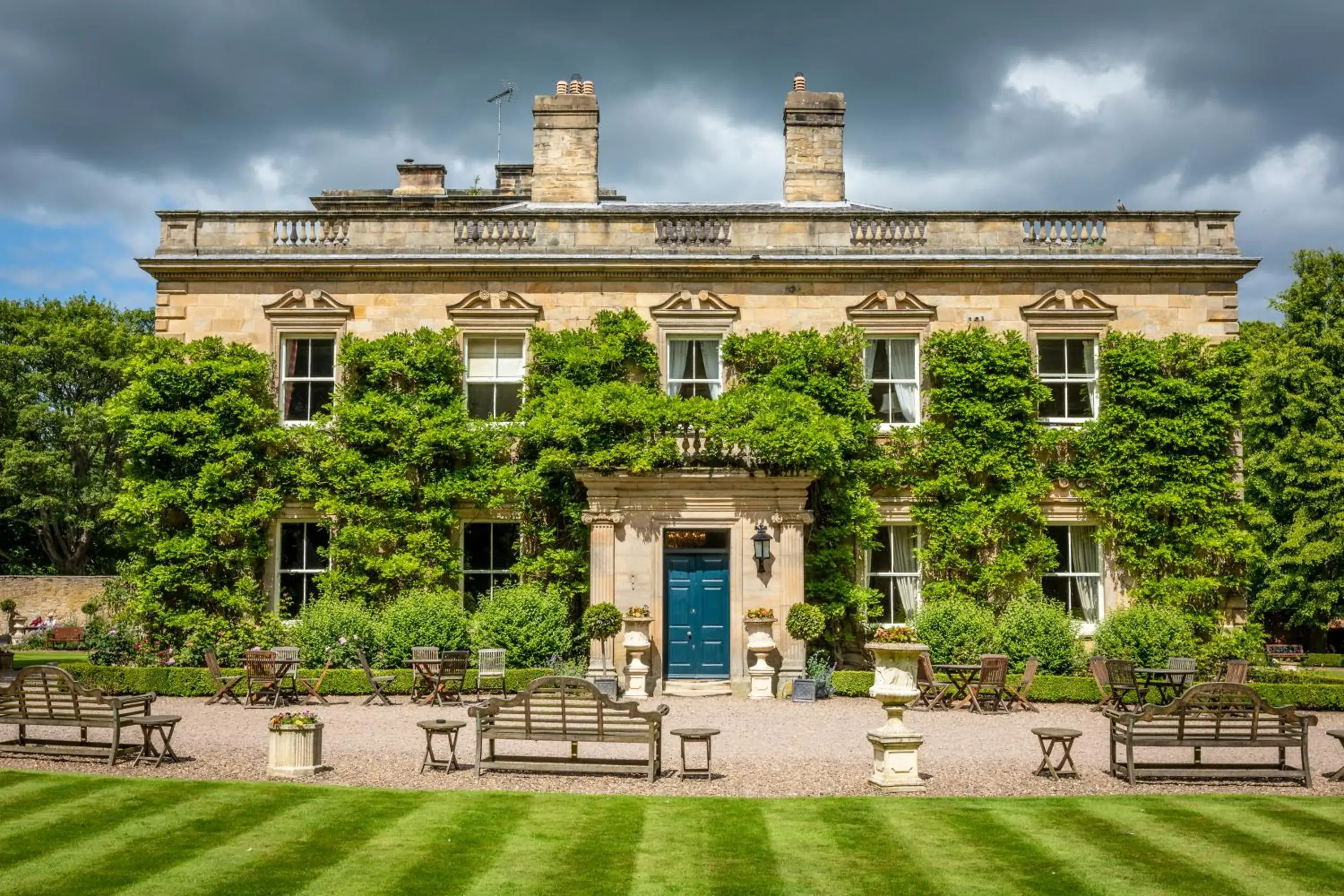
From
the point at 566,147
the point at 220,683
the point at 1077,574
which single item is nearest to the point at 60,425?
the point at 566,147

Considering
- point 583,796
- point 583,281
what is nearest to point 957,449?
point 583,281

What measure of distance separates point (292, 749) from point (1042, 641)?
13175 mm

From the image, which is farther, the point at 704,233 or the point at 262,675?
the point at 704,233

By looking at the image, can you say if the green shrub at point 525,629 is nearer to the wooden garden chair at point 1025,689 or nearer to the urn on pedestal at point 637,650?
the urn on pedestal at point 637,650

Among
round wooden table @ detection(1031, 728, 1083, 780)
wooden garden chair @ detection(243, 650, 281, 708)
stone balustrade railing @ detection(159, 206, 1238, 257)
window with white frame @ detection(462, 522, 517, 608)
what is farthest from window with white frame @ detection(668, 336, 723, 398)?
round wooden table @ detection(1031, 728, 1083, 780)

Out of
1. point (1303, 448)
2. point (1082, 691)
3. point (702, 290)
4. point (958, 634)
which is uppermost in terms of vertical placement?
point (702, 290)

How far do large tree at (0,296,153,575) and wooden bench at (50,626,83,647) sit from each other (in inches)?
324

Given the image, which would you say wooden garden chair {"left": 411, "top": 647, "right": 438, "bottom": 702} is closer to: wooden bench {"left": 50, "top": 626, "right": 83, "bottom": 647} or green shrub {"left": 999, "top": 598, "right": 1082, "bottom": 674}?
green shrub {"left": 999, "top": 598, "right": 1082, "bottom": 674}

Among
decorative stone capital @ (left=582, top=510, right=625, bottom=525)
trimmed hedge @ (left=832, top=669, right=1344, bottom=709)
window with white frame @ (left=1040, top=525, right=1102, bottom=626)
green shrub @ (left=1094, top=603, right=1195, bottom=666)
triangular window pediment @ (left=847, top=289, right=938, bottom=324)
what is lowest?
trimmed hedge @ (left=832, top=669, right=1344, bottom=709)

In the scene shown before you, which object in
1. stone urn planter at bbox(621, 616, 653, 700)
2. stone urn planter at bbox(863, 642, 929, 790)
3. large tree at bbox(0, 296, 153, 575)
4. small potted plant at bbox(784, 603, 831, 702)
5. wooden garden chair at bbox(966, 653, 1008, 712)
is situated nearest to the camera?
stone urn planter at bbox(863, 642, 929, 790)

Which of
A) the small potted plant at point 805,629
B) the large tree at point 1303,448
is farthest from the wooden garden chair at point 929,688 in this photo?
the large tree at point 1303,448

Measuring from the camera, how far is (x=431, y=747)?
12.2 m

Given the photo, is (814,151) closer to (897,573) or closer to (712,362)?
(712,362)

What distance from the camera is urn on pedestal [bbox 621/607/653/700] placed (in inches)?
744
